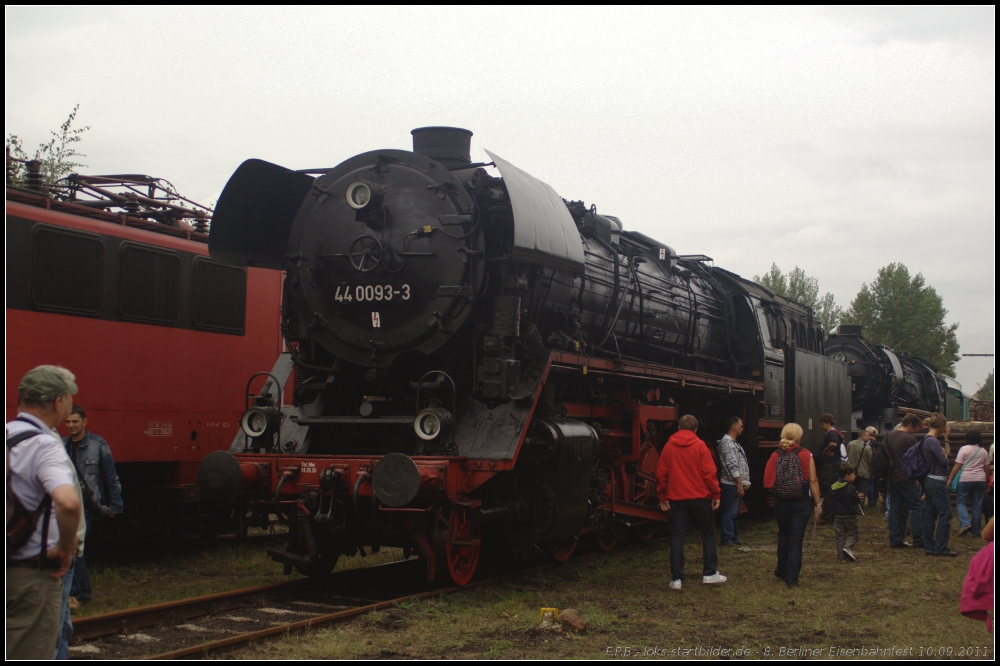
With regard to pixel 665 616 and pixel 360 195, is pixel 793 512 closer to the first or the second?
pixel 665 616

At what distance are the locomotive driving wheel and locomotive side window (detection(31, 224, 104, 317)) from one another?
178 inches

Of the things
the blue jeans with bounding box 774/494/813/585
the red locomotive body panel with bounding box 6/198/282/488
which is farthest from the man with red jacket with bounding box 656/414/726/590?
the red locomotive body panel with bounding box 6/198/282/488

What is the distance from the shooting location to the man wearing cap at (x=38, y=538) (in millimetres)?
3725

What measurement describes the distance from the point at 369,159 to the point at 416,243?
1.10m

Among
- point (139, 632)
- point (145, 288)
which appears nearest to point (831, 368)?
point (145, 288)

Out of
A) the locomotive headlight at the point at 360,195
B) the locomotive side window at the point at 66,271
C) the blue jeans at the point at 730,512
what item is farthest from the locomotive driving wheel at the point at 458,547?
the blue jeans at the point at 730,512

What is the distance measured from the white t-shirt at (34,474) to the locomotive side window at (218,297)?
22.1ft

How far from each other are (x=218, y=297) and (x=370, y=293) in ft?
10.8

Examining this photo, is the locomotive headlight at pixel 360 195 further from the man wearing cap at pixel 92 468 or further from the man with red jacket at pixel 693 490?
the man with red jacket at pixel 693 490

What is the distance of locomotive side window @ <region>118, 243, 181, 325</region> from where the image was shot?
31.3 ft

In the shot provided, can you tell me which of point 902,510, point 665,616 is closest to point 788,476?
point 665,616

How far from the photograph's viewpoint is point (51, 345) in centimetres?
870

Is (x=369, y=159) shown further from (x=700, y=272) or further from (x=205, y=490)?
(x=700, y=272)

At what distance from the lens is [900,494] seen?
11.5 meters
